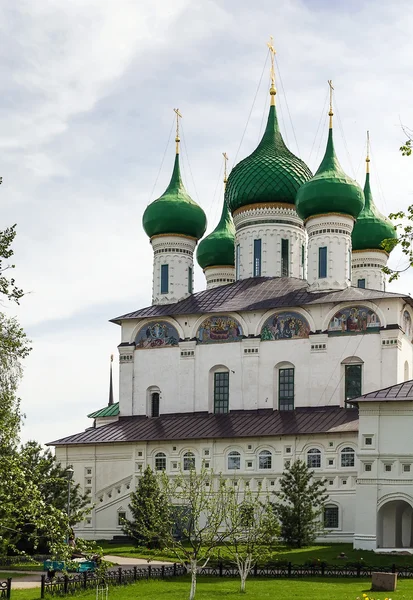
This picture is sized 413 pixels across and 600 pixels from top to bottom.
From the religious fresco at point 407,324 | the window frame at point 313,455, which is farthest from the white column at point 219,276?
the window frame at point 313,455

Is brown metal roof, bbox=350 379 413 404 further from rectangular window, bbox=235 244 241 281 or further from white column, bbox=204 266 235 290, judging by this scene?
white column, bbox=204 266 235 290

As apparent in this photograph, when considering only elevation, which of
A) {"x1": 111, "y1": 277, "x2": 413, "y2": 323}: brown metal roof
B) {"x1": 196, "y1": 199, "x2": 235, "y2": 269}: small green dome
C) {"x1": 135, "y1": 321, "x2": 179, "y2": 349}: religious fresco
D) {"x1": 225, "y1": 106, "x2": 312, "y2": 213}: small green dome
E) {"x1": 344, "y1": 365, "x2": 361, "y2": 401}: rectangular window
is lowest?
{"x1": 344, "y1": 365, "x2": 361, "y2": 401}: rectangular window

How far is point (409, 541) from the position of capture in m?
30.5

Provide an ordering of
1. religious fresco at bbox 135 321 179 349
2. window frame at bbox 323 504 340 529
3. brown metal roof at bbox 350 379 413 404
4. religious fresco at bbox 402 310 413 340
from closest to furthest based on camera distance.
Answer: brown metal roof at bbox 350 379 413 404, window frame at bbox 323 504 340 529, religious fresco at bbox 402 310 413 340, religious fresco at bbox 135 321 179 349

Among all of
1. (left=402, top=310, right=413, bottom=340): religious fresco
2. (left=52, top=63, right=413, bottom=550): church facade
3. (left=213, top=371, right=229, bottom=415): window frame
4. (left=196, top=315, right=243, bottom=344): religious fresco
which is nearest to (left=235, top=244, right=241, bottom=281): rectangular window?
(left=52, top=63, right=413, bottom=550): church facade

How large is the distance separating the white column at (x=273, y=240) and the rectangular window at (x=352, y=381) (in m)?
5.60

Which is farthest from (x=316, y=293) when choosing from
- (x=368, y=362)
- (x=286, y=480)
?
(x=286, y=480)

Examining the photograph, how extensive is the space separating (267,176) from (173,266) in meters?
4.74

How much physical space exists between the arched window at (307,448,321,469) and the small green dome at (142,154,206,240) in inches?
439

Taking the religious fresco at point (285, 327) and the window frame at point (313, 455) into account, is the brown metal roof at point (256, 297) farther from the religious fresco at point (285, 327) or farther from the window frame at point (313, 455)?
the window frame at point (313, 455)

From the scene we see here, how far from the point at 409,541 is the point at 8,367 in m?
12.2

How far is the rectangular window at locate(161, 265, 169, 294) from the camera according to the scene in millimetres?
39812

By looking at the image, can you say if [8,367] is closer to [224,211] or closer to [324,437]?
[324,437]

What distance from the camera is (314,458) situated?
1284 inches
